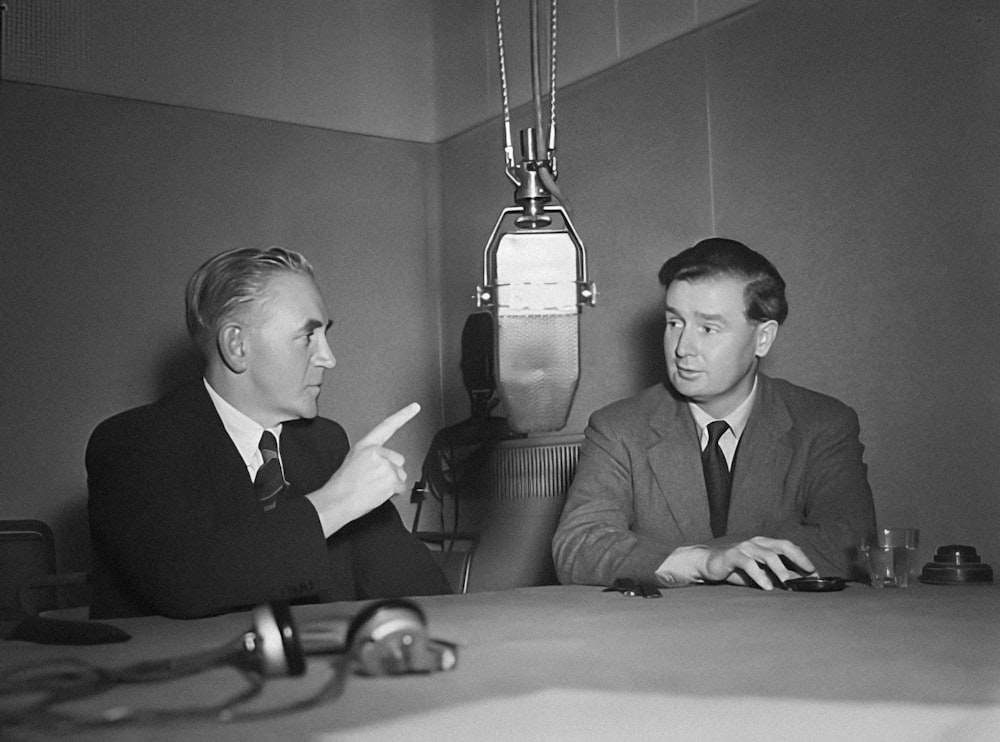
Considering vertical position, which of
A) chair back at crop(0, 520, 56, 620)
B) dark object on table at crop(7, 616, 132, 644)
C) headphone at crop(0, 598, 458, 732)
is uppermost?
headphone at crop(0, 598, 458, 732)

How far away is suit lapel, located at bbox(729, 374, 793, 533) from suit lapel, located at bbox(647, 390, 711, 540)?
2.3 inches

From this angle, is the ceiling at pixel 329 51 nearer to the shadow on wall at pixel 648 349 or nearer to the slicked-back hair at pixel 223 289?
the shadow on wall at pixel 648 349

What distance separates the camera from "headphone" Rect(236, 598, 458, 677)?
0.71 m

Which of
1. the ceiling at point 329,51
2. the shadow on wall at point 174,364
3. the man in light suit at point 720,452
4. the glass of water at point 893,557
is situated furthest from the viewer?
the shadow on wall at point 174,364

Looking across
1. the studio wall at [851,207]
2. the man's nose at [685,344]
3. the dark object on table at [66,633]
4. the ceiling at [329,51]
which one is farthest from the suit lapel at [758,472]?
the dark object on table at [66,633]

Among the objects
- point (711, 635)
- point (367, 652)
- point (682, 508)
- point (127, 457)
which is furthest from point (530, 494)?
point (367, 652)

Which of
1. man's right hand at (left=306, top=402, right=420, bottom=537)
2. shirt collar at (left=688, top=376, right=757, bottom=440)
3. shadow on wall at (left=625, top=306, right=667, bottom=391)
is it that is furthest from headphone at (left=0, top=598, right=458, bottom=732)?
shadow on wall at (left=625, top=306, right=667, bottom=391)

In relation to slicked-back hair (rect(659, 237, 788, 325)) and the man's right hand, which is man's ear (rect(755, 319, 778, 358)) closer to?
slicked-back hair (rect(659, 237, 788, 325))

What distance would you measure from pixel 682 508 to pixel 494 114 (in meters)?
1.82

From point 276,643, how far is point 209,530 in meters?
0.72

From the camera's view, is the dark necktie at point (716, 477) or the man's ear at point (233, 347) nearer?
the man's ear at point (233, 347)

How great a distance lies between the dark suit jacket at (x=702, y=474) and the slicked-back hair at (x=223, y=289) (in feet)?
2.13

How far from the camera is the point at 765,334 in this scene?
2020 mm

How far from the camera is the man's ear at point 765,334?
201 centimetres
